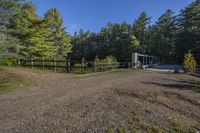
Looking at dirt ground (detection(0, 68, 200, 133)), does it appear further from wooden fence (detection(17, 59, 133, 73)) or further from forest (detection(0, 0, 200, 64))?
forest (detection(0, 0, 200, 64))

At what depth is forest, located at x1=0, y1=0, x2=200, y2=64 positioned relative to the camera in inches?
1171

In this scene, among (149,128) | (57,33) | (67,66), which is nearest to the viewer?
(149,128)

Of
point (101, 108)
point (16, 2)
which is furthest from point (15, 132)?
point (16, 2)

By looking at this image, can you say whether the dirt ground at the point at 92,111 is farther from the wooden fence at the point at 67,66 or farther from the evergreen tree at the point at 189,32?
the evergreen tree at the point at 189,32

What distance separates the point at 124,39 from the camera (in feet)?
182

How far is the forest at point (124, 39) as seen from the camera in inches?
1171

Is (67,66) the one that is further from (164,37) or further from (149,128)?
(164,37)

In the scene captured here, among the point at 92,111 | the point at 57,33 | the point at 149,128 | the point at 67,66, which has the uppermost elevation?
the point at 57,33

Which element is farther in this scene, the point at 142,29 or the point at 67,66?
the point at 142,29

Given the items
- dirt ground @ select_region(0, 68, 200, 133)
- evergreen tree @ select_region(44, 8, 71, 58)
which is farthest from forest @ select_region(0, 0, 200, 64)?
dirt ground @ select_region(0, 68, 200, 133)

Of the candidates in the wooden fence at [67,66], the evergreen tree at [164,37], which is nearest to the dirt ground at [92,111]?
the wooden fence at [67,66]

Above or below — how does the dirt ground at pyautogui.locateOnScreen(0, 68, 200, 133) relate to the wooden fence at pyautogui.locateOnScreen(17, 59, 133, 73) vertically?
below

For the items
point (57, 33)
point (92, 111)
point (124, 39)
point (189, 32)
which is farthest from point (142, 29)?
point (92, 111)

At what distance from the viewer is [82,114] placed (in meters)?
6.05
